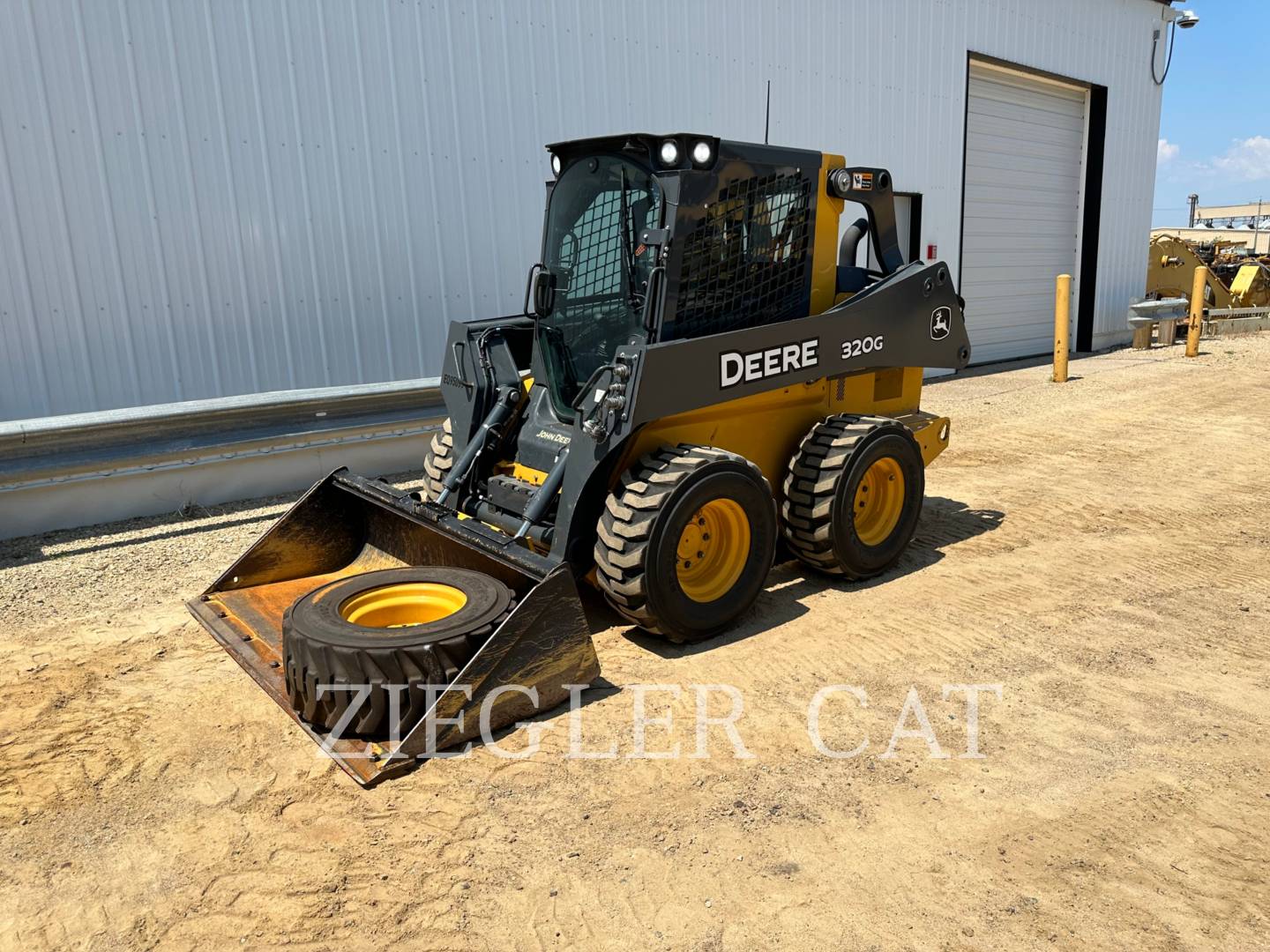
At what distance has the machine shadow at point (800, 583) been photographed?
4695mm

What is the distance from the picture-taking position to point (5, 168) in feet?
20.3

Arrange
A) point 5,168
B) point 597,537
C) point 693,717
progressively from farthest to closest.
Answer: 1. point 5,168
2. point 597,537
3. point 693,717

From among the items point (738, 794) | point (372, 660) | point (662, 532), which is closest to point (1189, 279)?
point (662, 532)

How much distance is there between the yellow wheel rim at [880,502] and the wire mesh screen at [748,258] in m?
1.05

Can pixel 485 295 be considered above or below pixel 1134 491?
above

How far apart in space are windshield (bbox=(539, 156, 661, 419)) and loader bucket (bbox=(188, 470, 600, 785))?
109 centimetres

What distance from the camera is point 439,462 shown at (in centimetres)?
568

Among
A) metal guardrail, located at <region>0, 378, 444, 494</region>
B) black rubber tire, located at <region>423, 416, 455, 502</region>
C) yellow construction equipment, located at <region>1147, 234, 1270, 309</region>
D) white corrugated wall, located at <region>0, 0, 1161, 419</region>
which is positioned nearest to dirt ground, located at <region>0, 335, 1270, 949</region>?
metal guardrail, located at <region>0, 378, 444, 494</region>

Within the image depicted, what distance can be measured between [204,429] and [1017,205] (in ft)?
43.9

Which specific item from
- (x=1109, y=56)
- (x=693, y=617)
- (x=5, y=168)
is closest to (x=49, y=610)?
(x=5, y=168)

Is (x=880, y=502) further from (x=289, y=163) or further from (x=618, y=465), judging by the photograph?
(x=289, y=163)

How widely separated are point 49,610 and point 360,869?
131 inches

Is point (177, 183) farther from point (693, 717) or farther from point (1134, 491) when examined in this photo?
point (1134, 491)

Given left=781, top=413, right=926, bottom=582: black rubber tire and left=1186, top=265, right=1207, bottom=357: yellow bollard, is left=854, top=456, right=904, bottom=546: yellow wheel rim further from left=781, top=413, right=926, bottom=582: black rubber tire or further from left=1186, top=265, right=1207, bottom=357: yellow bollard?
left=1186, top=265, right=1207, bottom=357: yellow bollard
